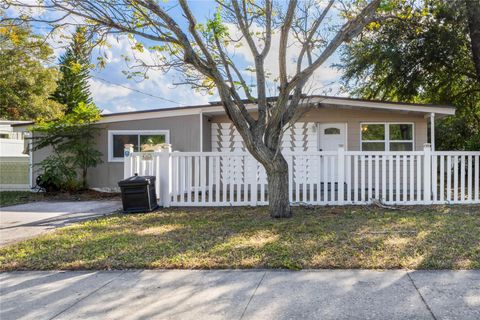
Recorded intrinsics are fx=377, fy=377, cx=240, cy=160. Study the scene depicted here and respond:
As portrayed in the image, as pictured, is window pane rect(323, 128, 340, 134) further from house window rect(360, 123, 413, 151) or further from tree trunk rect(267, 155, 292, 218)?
tree trunk rect(267, 155, 292, 218)

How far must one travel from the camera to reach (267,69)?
9.21 m

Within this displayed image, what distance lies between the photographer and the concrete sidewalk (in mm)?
3219

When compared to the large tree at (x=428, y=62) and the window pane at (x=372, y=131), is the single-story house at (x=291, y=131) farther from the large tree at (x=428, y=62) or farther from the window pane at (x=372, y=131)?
the large tree at (x=428, y=62)

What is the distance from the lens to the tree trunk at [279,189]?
7324mm

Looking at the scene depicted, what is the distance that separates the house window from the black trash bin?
24.4 ft

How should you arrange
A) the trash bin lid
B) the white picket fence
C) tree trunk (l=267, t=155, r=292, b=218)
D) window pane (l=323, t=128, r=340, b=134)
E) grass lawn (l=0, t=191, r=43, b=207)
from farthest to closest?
1. window pane (l=323, t=128, r=340, b=134)
2. grass lawn (l=0, t=191, r=43, b=207)
3. the white picket fence
4. the trash bin lid
5. tree trunk (l=267, t=155, r=292, b=218)

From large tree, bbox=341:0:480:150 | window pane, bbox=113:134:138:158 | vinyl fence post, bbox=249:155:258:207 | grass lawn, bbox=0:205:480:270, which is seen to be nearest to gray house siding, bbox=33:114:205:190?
window pane, bbox=113:134:138:158

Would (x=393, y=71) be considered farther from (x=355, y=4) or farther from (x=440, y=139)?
(x=355, y=4)

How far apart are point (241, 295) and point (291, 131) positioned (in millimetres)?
9553

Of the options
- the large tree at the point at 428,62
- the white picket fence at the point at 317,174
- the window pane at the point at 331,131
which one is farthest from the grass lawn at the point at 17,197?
the large tree at the point at 428,62

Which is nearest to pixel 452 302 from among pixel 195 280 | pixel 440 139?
pixel 195 280

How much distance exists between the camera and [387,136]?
40.6 ft

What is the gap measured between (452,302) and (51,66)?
24979 mm

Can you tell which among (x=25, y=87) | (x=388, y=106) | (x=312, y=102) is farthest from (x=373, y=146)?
(x=25, y=87)
